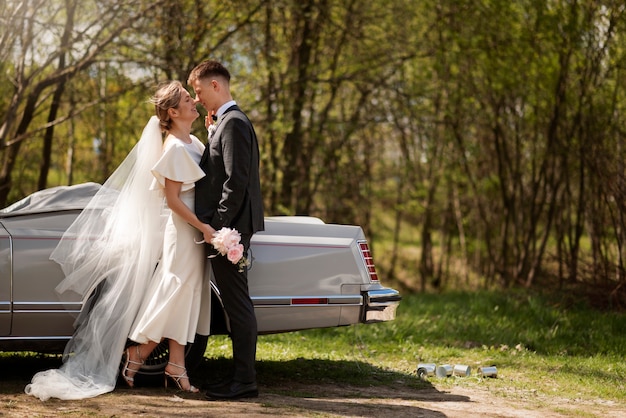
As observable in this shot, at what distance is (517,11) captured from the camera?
42.1 ft

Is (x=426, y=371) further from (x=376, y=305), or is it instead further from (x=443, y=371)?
(x=376, y=305)

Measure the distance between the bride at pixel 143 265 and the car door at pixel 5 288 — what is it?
31 centimetres

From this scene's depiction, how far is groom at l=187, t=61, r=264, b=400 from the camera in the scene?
5672 millimetres

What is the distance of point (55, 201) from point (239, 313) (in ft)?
5.41

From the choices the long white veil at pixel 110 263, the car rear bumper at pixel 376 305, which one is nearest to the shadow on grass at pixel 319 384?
the long white veil at pixel 110 263

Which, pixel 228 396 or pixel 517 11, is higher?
pixel 517 11

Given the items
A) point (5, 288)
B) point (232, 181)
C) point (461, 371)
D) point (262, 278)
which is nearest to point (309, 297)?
point (262, 278)

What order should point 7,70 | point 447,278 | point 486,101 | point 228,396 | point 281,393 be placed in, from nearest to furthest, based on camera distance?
point 228,396
point 281,393
point 7,70
point 486,101
point 447,278

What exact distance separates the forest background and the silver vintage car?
13.2ft

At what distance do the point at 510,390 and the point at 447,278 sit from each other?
12055 mm

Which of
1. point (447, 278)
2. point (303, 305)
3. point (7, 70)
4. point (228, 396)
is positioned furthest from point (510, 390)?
point (447, 278)

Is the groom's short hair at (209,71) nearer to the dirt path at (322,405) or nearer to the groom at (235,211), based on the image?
the groom at (235,211)

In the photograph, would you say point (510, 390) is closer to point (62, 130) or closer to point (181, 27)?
point (181, 27)

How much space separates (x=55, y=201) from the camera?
20.1 ft
